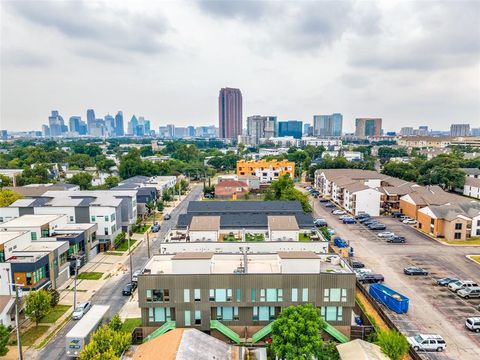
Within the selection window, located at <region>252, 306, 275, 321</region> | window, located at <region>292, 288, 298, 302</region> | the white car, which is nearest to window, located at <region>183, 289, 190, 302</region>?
window, located at <region>252, 306, 275, 321</region>

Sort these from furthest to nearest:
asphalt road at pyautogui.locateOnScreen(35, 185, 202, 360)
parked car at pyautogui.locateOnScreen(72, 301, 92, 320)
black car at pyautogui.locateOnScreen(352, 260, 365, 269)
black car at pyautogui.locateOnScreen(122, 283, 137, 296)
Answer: black car at pyautogui.locateOnScreen(352, 260, 365, 269) → black car at pyautogui.locateOnScreen(122, 283, 137, 296) → parked car at pyautogui.locateOnScreen(72, 301, 92, 320) → asphalt road at pyautogui.locateOnScreen(35, 185, 202, 360)

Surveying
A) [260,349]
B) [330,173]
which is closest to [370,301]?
[260,349]

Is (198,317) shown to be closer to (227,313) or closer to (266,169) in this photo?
(227,313)

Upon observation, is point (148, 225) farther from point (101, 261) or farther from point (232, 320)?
point (232, 320)

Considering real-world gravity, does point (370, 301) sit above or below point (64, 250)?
below

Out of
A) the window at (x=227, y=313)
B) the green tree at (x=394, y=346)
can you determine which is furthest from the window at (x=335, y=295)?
the window at (x=227, y=313)

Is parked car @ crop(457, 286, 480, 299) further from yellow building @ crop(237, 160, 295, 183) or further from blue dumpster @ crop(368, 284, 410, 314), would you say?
yellow building @ crop(237, 160, 295, 183)

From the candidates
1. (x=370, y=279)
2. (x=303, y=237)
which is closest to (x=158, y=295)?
(x=303, y=237)
